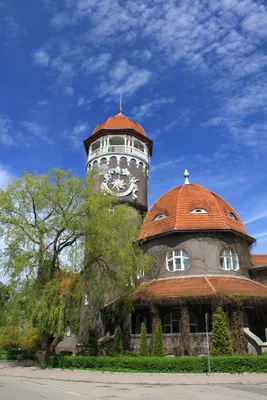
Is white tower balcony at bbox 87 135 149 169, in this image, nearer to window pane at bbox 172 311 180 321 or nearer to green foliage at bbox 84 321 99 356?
window pane at bbox 172 311 180 321

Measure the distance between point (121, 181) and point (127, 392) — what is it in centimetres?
2236

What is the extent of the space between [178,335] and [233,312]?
355 centimetres

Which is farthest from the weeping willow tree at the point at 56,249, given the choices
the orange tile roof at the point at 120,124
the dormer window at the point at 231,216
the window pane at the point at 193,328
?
the orange tile roof at the point at 120,124

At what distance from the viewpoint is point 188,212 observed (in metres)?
27.7

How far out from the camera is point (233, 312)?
20562mm

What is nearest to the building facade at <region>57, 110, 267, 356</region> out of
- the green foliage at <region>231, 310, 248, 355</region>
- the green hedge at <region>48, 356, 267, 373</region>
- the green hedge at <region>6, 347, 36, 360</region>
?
the green foliage at <region>231, 310, 248, 355</region>

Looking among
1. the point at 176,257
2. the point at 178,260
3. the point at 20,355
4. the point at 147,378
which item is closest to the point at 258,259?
the point at 178,260

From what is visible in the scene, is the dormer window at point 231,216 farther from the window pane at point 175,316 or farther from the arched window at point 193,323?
the window pane at point 175,316

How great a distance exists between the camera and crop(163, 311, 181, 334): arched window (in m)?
23.6

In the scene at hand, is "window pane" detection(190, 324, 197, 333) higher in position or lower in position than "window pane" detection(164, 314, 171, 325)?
lower

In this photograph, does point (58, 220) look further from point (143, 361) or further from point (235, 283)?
point (235, 283)

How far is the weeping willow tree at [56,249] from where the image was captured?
1916cm

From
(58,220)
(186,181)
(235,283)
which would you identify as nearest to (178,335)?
(235,283)

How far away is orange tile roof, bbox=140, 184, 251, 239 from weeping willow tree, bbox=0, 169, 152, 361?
5952mm
